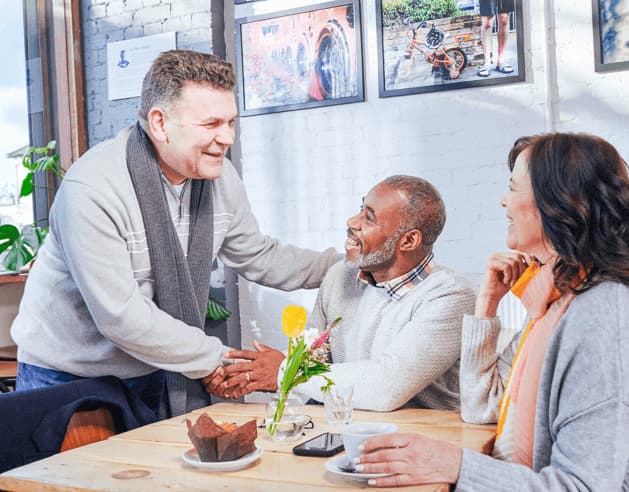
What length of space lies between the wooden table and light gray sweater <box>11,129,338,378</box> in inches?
12.7

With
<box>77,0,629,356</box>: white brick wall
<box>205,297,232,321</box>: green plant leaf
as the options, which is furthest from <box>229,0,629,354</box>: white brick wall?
<box>205,297,232,321</box>: green plant leaf

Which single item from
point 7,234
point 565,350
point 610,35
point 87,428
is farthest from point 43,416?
point 610,35

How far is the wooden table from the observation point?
139cm

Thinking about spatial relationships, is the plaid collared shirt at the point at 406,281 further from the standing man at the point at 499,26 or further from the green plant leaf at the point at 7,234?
the green plant leaf at the point at 7,234

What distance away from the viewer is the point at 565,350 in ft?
4.20

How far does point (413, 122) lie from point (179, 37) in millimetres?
1371

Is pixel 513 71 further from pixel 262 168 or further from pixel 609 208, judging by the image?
pixel 609 208

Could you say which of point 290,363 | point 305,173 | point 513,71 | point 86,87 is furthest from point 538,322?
point 86,87

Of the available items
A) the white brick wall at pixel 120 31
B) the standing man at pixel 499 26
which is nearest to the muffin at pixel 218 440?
the standing man at pixel 499 26

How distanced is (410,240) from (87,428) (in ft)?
3.41

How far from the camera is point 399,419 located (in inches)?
74.7

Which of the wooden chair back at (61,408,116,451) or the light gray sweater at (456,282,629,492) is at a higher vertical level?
the light gray sweater at (456,282,629,492)

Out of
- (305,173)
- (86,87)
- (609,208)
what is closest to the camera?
(609,208)

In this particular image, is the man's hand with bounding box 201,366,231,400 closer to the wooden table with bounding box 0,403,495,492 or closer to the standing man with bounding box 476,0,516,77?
the wooden table with bounding box 0,403,495,492
